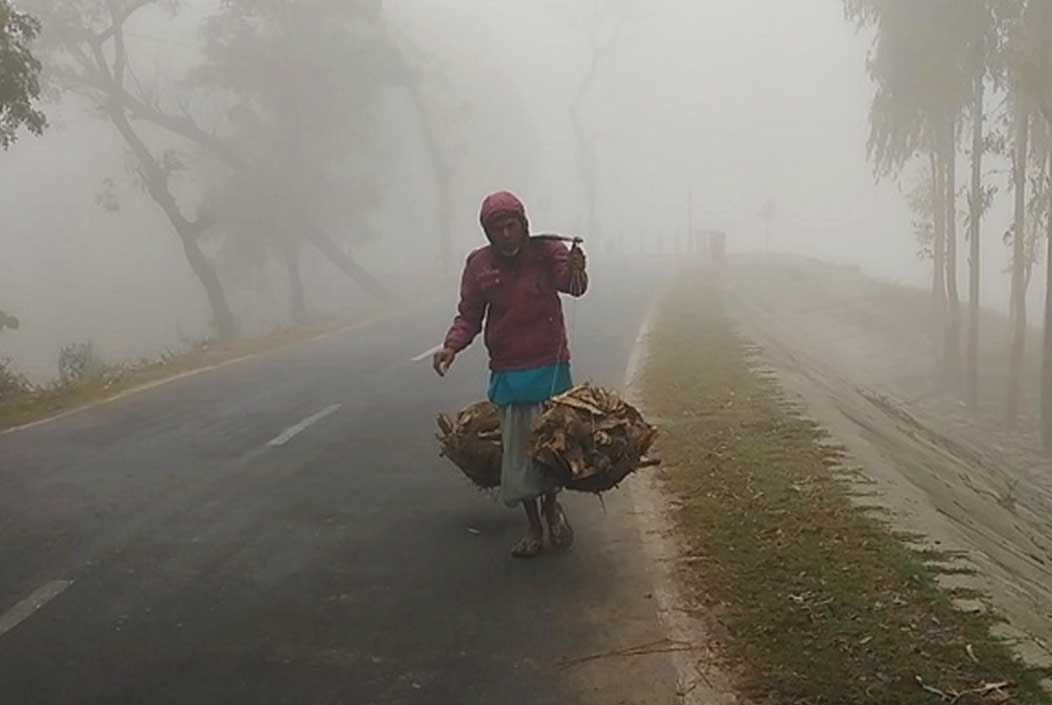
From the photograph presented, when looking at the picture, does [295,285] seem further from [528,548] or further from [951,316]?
[528,548]

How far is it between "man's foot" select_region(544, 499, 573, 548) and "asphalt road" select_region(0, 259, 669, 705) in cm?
16

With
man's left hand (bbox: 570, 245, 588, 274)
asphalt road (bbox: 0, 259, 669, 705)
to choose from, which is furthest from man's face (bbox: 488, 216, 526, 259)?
asphalt road (bbox: 0, 259, 669, 705)

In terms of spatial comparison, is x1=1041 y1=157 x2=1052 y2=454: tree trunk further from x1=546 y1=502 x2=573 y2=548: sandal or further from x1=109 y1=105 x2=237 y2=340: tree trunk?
x1=109 y1=105 x2=237 y2=340: tree trunk

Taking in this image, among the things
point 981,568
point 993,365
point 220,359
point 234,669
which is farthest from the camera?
point 993,365

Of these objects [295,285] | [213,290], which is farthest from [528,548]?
[295,285]

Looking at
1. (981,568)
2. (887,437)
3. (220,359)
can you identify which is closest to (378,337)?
(220,359)

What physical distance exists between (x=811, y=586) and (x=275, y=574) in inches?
115

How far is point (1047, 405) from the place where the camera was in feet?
59.9

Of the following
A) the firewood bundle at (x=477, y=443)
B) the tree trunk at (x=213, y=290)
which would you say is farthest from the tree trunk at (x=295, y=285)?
the firewood bundle at (x=477, y=443)

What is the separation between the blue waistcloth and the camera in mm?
6109

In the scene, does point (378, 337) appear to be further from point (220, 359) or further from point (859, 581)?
point (859, 581)

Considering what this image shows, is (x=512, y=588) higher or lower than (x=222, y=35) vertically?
lower

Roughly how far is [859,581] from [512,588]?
1801mm

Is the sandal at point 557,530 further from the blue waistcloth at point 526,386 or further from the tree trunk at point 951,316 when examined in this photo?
the tree trunk at point 951,316
